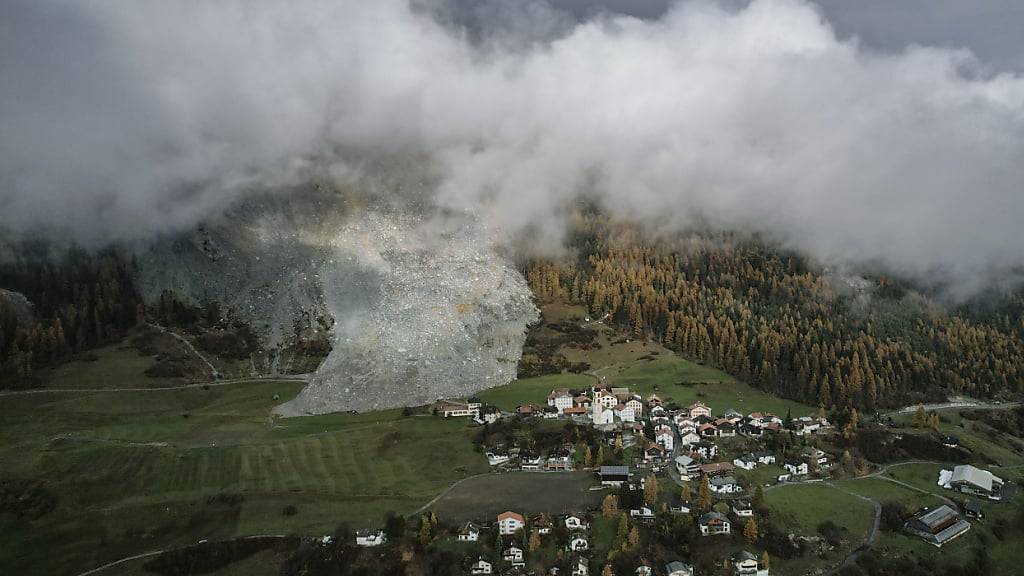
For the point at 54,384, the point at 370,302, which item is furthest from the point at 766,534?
the point at 54,384

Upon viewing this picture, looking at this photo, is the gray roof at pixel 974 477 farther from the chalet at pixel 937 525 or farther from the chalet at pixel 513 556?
the chalet at pixel 513 556

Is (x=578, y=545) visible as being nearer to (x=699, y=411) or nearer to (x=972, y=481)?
(x=699, y=411)

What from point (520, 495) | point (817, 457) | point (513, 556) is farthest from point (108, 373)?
point (817, 457)

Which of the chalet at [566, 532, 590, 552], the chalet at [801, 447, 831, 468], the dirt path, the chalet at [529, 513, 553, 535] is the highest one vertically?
the dirt path

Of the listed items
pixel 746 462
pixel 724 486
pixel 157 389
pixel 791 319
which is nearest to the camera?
pixel 724 486

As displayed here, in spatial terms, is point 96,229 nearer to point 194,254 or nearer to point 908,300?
point 194,254

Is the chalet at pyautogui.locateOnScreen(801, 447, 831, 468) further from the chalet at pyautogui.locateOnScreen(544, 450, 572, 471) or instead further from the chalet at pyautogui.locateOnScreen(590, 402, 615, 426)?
the chalet at pyautogui.locateOnScreen(544, 450, 572, 471)

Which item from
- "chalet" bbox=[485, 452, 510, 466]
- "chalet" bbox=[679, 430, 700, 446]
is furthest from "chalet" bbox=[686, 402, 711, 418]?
"chalet" bbox=[485, 452, 510, 466]
